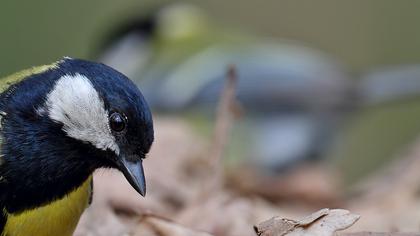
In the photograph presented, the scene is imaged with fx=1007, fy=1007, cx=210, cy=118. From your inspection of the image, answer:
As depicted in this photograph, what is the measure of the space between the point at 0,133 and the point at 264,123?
2763mm

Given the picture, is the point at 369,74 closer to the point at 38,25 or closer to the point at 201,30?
the point at 201,30

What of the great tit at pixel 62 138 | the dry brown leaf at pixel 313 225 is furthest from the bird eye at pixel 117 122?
the dry brown leaf at pixel 313 225

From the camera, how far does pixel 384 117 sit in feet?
20.3

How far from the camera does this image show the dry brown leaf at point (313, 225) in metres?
1.61

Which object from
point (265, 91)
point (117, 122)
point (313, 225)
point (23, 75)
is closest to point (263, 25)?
point (265, 91)

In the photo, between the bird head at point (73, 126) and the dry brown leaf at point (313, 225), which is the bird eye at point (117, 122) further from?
the dry brown leaf at point (313, 225)

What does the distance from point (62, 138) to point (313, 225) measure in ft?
1.78

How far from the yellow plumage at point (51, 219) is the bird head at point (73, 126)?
47 mm

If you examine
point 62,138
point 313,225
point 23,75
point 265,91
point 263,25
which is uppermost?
point 263,25

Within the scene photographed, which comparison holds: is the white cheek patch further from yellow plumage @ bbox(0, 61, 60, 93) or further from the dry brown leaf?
the dry brown leaf

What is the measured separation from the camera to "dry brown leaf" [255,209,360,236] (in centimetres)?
161

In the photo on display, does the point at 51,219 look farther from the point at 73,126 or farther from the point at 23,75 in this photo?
the point at 23,75

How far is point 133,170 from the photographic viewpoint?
1.92 metres

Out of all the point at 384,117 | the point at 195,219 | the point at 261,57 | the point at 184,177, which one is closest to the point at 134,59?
the point at 261,57
